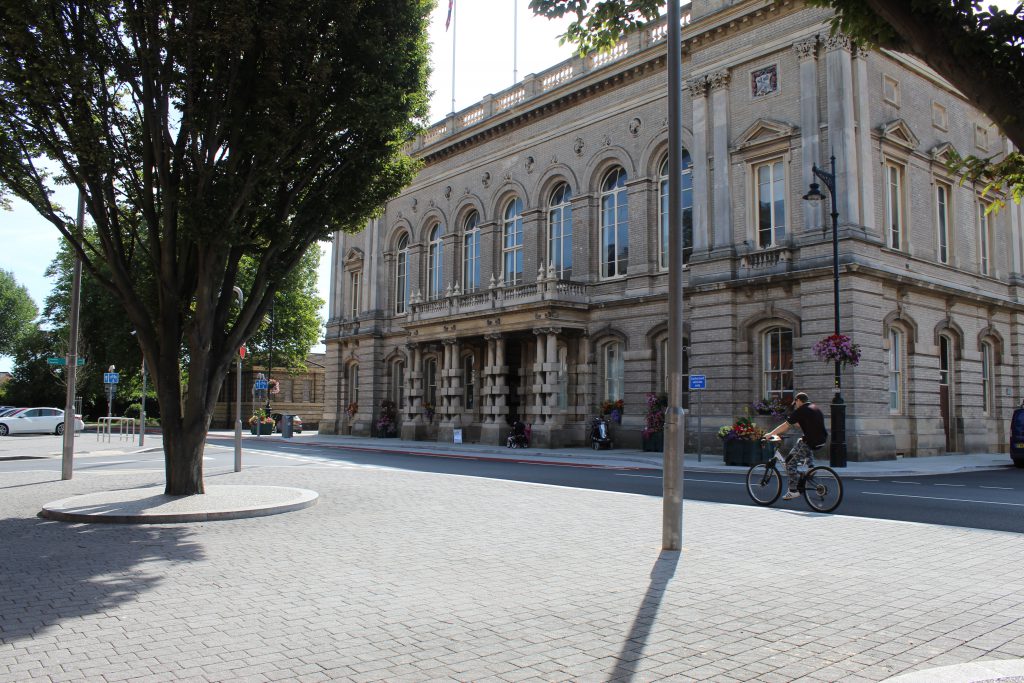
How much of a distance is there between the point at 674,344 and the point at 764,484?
18.0 feet

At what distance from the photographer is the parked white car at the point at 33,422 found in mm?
41812

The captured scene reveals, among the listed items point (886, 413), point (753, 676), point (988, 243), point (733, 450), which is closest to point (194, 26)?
point (753, 676)

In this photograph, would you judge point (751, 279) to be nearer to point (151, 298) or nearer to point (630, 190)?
point (630, 190)

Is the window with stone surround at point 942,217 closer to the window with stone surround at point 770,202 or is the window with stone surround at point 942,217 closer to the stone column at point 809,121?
the window with stone surround at point 770,202

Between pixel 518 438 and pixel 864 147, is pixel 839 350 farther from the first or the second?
pixel 518 438

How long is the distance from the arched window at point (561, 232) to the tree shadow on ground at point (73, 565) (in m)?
26.4

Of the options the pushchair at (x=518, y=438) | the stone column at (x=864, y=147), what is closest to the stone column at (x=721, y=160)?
the stone column at (x=864, y=147)

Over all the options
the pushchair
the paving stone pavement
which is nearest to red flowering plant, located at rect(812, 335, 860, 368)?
the paving stone pavement

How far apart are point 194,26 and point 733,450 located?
58.9ft

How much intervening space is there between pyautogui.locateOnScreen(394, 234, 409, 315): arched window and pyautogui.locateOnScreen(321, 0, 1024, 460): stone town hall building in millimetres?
3470

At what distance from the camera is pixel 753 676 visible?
4.79 m

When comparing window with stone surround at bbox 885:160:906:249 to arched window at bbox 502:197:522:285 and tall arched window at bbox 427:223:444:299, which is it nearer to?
arched window at bbox 502:197:522:285

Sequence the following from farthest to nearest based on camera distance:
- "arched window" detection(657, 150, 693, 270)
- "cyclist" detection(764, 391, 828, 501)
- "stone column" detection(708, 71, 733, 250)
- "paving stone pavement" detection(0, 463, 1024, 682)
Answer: "arched window" detection(657, 150, 693, 270) < "stone column" detection(708, 71, 733, 250) < "cyclist" detection(764, 391, 828, 501) < "paving stone pavement" detection(0, 463, 1024, 682)

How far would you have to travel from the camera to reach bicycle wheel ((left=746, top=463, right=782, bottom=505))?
13281 millimetres
